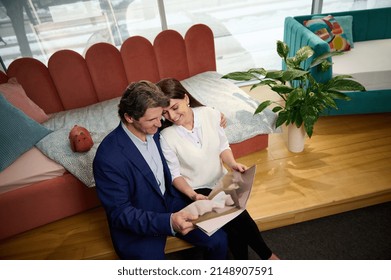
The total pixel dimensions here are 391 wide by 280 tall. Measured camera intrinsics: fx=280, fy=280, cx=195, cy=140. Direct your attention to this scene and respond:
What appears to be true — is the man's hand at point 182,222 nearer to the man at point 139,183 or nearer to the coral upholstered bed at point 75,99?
the man at point 139,183

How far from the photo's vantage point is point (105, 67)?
263 cm

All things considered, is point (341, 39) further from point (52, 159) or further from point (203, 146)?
point (52, 159)

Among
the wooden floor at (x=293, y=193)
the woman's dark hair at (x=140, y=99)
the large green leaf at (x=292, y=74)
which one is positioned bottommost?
the wooden floor at (x=293, y=193)

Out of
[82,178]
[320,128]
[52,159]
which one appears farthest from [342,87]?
[52,159]

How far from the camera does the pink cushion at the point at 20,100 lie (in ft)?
7.32

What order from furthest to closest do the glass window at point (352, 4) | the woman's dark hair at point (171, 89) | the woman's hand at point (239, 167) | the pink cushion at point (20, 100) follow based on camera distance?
the glass window at point (352, 4), the pink cushion at point (20, 100), the woman's hand at point (239, 167), the woman's dark hair at point (171, 89)

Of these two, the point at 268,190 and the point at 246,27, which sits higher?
the point at 246,27

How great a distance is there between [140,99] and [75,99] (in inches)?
68.6

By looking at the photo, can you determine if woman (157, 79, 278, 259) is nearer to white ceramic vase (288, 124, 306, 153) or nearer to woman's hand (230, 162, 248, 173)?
woman's hand (230, 162, 248, 173)

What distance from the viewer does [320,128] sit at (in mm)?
2621

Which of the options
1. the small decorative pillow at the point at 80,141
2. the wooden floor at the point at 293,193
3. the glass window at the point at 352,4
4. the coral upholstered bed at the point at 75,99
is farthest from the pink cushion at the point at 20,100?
the glass window at the point at 352,4

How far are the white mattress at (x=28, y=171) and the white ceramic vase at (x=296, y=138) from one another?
5.67 feet

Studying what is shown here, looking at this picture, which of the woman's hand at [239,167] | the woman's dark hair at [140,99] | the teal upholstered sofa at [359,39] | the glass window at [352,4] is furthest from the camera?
the glass window at [352,4]

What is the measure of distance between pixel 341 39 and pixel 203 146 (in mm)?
2253
